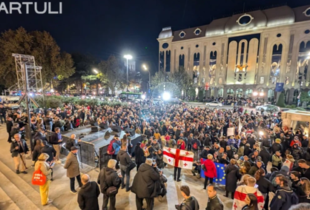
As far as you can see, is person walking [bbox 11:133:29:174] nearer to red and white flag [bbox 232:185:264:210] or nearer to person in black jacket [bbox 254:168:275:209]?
red and white flag [bbox 232:185:264:210]

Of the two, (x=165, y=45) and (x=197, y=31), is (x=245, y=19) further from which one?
(x=165, y=45)

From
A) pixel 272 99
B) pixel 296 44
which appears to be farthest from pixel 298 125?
pixel 296 44

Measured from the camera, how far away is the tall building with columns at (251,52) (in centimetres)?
3244

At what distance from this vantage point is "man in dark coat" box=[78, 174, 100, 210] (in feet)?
11.1

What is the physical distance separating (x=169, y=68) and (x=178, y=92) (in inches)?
470

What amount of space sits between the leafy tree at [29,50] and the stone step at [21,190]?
71.7 ft

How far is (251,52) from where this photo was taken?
36.5 meters

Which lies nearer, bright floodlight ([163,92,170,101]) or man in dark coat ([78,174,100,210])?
man in dark coat ([78,174,100,210])

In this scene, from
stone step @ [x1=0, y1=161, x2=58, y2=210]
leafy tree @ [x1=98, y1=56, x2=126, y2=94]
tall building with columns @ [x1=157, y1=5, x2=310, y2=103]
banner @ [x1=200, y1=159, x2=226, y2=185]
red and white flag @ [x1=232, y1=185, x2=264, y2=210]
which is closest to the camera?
red and white flag @ [x1=232, y1=185, x2=264, y2=210]

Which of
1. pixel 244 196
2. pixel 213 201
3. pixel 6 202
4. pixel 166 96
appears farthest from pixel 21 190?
pixel 166 96

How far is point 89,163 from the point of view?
21.7ft

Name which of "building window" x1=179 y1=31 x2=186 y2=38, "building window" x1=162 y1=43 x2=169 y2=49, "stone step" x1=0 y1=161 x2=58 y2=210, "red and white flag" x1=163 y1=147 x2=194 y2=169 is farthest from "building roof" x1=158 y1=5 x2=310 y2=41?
"stone step" x1=0 y1=161 x2=58 y2=210

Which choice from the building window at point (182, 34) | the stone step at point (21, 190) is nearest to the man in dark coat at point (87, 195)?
the stone step at point (21, 190)

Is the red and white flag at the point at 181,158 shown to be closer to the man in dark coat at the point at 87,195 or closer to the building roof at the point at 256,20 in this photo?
→ the man in dark coat at the point at 87,195
